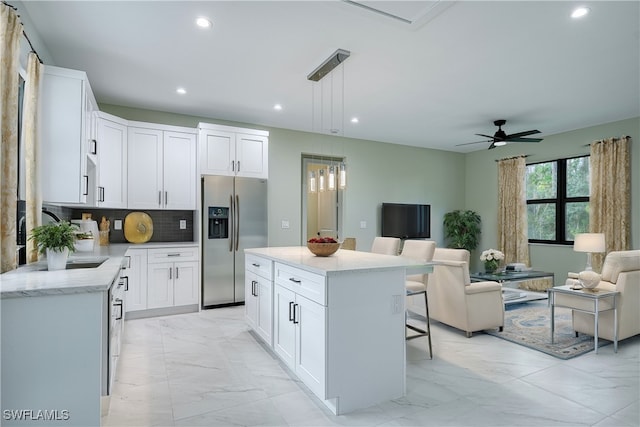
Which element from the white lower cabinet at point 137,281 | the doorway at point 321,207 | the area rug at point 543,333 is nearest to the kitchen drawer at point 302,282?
the white lower cabinet at point 137,281

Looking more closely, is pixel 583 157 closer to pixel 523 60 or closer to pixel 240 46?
pixel 523 60

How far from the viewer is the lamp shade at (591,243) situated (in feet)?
15.6

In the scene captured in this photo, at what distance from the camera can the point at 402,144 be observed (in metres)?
7.08

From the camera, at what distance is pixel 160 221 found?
4.89 m

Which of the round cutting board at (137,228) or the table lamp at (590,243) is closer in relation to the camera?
the round cutting board at (137,228)

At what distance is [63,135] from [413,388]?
3.27m

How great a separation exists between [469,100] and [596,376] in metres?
3.22

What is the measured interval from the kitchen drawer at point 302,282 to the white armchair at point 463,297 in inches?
70.0

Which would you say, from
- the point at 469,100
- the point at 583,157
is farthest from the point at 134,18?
the point at 583,157

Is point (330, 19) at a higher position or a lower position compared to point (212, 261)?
higher

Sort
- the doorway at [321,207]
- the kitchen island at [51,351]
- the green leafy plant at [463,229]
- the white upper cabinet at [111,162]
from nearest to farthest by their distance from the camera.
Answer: the kitchen island at [51,351]
the white upper cabinet at [111,162]
the doorway at [321,207]
the green leafy plant at [463,229]

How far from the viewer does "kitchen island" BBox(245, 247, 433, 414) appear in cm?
216

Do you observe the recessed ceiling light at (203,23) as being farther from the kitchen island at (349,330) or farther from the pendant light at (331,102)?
the kitchen island at (349,330)

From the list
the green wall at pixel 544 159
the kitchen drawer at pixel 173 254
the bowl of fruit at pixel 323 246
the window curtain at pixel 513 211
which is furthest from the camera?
the window curtain at pixel 513 211
